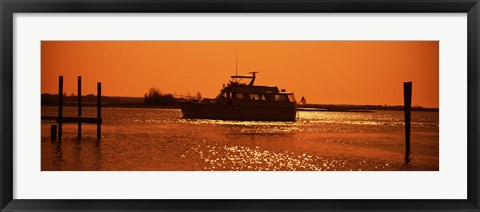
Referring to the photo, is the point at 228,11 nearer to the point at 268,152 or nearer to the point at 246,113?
the point at 268,152

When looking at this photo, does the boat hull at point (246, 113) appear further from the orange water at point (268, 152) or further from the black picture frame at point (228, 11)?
the black picture frame at point (228, 11)

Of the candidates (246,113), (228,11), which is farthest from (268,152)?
(246,113)

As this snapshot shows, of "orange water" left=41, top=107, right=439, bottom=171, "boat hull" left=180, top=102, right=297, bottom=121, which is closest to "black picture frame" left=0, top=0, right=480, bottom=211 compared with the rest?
"orange water" left=41, top=107, right=439, bottom=171

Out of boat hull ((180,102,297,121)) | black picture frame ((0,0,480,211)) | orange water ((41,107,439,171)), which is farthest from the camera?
boat hull ((180,102,297,121))

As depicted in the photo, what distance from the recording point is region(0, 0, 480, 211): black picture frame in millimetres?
5051

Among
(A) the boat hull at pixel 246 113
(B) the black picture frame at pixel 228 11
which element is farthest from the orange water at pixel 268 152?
(A) the boat hull at pixel 246 113

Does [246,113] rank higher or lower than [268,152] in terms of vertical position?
higher

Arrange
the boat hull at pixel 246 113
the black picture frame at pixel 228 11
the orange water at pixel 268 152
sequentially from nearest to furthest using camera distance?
the black picture frame at pixel 228 11 → the orange water at pixel 268 152 → the boat hull at pixel 246 113

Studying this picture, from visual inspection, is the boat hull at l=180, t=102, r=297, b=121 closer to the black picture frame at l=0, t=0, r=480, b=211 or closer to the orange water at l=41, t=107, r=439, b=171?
the orange water at l=41, t=107, r=439, b=171

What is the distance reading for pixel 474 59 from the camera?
5.09 metres

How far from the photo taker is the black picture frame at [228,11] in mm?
5051

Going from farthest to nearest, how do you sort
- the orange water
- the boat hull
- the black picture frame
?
the boat hull, the orange water, the black picture frame

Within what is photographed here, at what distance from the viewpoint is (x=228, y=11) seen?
16.8ft

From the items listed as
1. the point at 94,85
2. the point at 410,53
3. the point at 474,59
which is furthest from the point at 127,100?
the point at 474,59
